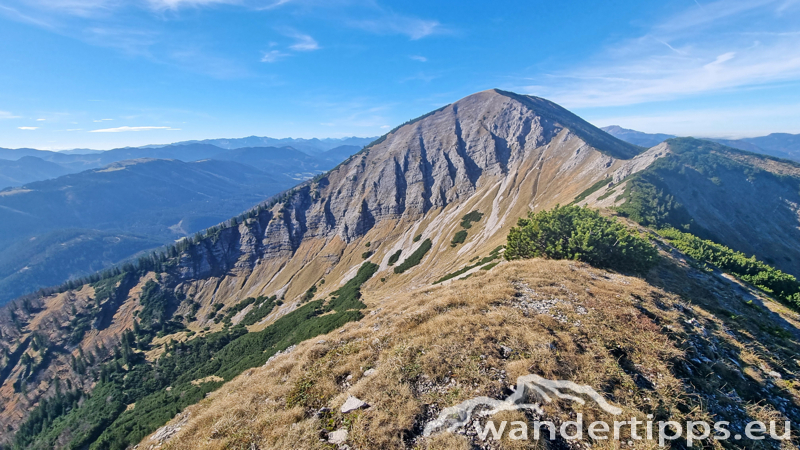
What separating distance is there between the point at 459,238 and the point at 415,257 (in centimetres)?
2182

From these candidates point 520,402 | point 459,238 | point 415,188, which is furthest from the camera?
point 415,188

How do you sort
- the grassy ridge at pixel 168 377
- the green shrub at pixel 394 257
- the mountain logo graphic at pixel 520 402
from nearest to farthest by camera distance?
the mountain logo graphic at pixel 520 402
the grassy ridge at pixel 168 377
the green shrub at pixel 394 257

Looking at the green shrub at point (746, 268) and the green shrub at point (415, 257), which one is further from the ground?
the green shrub at point (746, 268)

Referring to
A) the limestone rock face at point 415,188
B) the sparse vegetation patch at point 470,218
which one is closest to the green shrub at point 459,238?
the sparse vegetation patch at point 470,218

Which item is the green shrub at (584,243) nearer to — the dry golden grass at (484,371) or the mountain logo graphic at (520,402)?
the dry golden grass at (484,371)

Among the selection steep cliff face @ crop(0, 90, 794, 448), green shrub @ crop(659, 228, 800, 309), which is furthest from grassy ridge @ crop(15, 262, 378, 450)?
green shrub @ crop(659, 228, 800, 309)

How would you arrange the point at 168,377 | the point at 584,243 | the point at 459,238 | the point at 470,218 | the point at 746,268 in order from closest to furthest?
the point at 584,243
the point at 746,268
the point at 168,377
the point at 459,238
the point at 470,218

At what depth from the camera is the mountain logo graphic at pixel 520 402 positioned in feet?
39.1

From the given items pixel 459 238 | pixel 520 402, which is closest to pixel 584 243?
pixel 520 402

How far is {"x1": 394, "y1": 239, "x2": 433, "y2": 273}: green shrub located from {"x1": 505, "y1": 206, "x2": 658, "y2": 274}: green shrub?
88.4m

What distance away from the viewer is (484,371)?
1420 cm

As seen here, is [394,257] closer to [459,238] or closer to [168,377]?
[459,238]

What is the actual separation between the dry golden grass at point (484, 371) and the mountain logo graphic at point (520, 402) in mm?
349

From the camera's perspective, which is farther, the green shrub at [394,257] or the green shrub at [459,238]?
the green shrub at [394,257]
